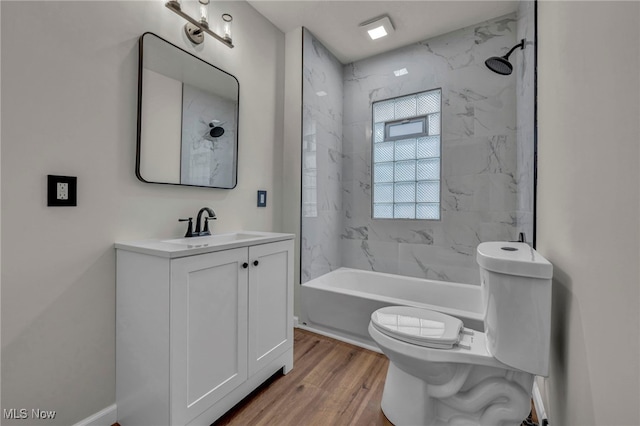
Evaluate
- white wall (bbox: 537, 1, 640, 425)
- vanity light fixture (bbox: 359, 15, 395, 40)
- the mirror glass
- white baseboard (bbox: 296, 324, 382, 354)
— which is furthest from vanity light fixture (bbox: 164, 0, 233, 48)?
white baseboard (bbox: 296, 324, 382, 354)

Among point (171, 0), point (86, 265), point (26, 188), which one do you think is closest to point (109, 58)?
point (171, 0)

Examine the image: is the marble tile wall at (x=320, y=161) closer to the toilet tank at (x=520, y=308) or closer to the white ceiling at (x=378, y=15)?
the white ceiling at (x=378, y=15)

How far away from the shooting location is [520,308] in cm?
108

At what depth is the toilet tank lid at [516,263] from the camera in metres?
1.04

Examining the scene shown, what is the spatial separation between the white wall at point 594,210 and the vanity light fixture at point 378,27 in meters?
1.32

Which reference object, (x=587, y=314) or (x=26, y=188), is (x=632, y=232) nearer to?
(x=587, y=314)

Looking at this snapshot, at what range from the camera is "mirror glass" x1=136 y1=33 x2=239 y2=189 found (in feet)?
4.95

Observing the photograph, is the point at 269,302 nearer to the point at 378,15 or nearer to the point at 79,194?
the point at 79,194

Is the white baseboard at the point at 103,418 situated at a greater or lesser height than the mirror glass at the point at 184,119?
lesser

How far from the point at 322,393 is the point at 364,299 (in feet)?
2.32

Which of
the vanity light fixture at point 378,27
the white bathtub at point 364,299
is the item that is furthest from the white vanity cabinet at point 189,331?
the vanity light fixture at point 378,27

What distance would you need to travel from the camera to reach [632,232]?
24.5 inches

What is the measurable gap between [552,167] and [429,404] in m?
1.23

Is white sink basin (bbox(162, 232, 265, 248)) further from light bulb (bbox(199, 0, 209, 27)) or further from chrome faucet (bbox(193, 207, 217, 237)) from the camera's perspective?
light bulb (bbox(199, 0, 209, 27))
